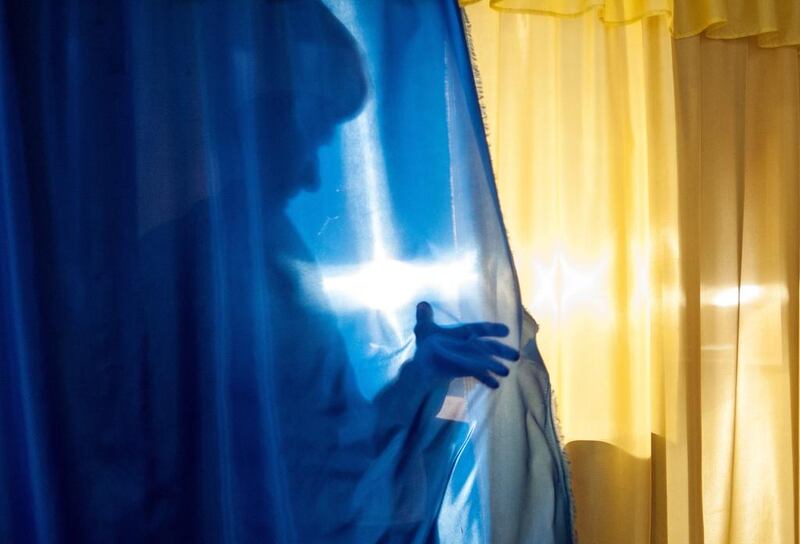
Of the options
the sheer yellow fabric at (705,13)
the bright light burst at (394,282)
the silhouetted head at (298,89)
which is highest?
the sheer yellow fabric at (705,13)

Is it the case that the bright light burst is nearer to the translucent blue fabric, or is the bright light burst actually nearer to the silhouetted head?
the translucent blue fabric

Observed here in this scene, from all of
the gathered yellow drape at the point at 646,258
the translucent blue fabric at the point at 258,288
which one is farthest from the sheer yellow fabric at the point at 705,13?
the translucent blue fabric at the point at 258,288

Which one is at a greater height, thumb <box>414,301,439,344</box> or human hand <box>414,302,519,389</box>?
thumb <box>414,301,439,344</box>

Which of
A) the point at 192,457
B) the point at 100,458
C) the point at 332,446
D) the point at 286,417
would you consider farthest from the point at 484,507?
the point at 100,458

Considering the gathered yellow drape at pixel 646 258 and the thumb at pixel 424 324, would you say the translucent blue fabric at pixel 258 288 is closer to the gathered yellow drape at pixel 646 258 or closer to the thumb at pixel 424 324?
the thumb at pixel 424 324

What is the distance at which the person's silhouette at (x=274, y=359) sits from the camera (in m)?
1.32

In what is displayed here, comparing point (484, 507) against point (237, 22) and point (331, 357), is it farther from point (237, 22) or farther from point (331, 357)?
point (237, 22)

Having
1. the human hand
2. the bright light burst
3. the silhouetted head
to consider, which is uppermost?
the silhouetted head

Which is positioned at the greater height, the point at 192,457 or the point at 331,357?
the point at 331,357

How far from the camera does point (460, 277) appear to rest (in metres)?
1.45

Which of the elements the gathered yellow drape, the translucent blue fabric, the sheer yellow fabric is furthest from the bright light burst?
the sheer yellow fabric

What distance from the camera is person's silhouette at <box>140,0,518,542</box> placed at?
1.32 meters

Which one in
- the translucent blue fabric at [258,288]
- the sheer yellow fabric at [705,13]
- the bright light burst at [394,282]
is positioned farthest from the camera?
the sheer yellow fabric at [705,13]

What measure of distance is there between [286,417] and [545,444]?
1.65ft
